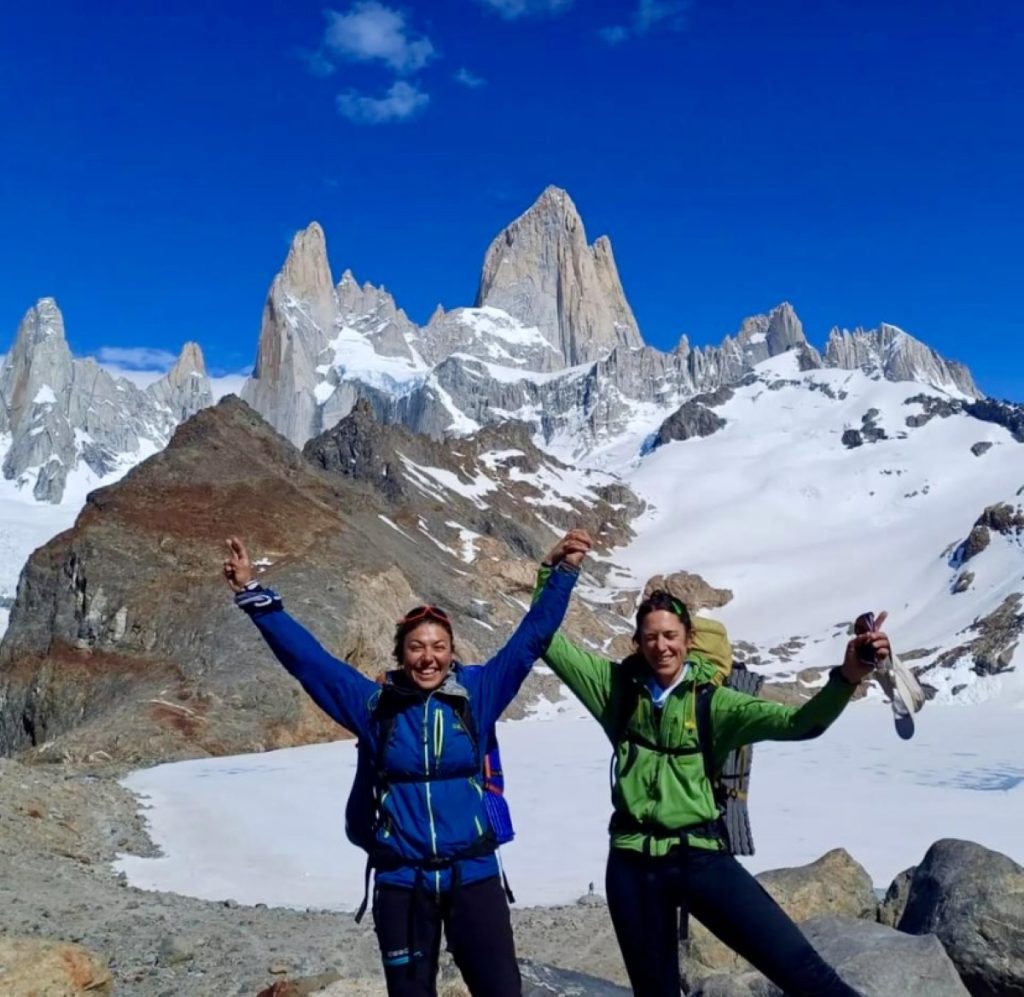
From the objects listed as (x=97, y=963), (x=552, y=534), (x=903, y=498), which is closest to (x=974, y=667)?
(x=552, y=534)

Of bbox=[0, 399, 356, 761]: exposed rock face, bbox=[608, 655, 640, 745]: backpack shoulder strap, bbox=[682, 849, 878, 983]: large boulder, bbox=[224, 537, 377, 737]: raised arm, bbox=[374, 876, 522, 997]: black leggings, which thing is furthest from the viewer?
bbox=[0, 399, 356, 761]: exposed rock face

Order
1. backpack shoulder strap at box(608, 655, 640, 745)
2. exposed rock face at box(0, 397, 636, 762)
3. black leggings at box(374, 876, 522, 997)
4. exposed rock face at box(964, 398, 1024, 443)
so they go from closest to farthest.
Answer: black leggings at box(374, 876, 522, 997) < backpack shoulder strap at box(608, 655, 640, 745) < exposed rock face at box(0, 397, 636, 762) < exposed rock face at box(964, 398, 1024, 443)

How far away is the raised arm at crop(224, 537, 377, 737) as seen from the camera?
5164mm

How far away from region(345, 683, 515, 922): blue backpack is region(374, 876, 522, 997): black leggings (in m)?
0.16

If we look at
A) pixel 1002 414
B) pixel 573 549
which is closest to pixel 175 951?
pixel 573 549

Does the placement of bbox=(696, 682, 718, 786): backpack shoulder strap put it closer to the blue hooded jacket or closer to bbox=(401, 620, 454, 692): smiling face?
the blue hooded jacket

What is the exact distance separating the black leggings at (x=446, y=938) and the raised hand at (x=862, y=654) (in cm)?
204

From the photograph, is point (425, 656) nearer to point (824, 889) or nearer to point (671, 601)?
point (671, 601)

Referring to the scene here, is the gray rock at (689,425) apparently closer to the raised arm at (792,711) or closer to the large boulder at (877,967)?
the large boulder at (877,967)

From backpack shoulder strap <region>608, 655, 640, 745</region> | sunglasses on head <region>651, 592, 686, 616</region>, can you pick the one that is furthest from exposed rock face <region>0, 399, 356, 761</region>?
sunglasses on head <region>651, 592, 686, 616</region>

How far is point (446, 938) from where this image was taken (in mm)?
4777

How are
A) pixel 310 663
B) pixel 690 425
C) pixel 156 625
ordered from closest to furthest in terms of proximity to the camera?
pixel 310 663 < pixel 156 625 < pixel 690 425

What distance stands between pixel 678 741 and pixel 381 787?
5.07ft

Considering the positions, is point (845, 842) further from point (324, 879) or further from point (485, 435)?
point (485, 435)
